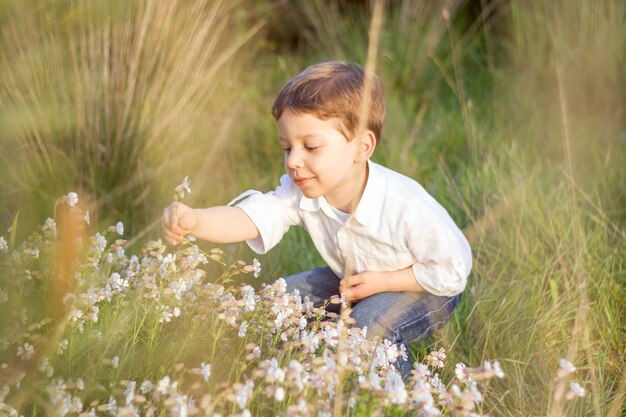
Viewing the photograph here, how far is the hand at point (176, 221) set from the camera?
7.95 ft

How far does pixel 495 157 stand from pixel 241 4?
2718 millimetres

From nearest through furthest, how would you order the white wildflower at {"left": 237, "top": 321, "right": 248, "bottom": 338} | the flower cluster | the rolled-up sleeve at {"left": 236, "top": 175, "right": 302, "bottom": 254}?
the flower cluster, the white wildflower at {"left": 237, "top": 321, "right": 248, "bottom": 338}, the rolled-up sleeve at {"left": 236, "top": 175, "right": 302, "bottom": 254}

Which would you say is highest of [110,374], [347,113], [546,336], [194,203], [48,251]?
[347,113]

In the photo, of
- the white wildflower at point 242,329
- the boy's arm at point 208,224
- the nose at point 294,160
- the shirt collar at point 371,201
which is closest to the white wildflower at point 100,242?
the boy's arm at point 208,224

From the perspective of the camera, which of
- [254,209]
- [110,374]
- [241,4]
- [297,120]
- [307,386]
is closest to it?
[307,386]

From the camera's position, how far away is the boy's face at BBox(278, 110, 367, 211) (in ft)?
8.46

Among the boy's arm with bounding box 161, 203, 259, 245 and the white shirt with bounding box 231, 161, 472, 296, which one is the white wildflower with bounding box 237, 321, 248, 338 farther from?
the white shirt with bounding box 231, 161, 472, 296

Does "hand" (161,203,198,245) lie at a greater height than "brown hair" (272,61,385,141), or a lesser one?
lesser

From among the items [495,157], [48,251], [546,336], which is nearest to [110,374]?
[48,251]

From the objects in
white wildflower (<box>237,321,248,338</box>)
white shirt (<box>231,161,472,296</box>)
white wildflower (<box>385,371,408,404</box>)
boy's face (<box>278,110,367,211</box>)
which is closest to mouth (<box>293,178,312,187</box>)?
boy's face (<box>278,110,367,211</box>)

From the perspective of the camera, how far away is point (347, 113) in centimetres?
262

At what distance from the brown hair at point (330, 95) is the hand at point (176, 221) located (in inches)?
17.8

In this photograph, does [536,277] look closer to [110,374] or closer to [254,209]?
[254,209]

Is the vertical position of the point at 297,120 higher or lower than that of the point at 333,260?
higher
